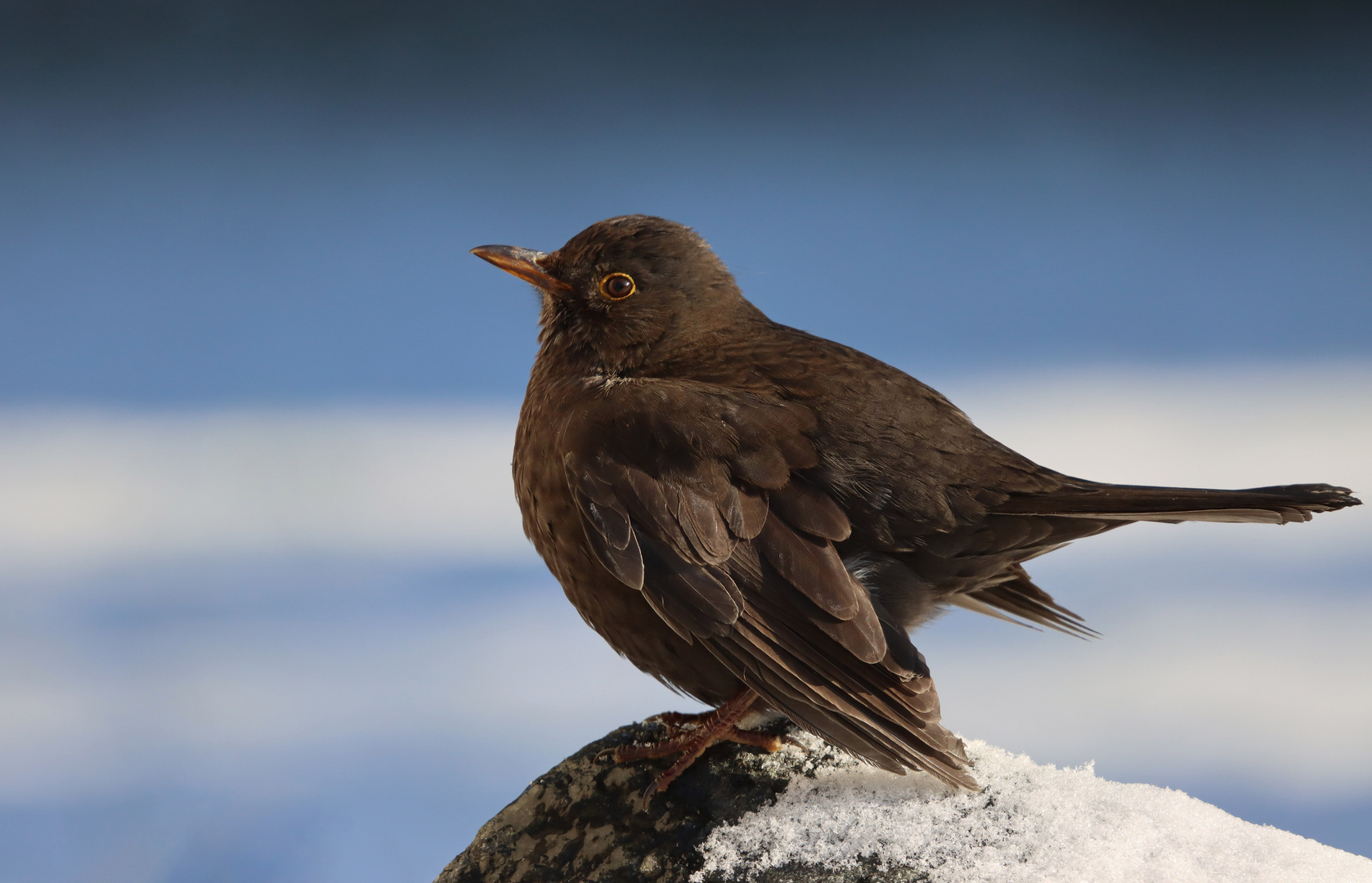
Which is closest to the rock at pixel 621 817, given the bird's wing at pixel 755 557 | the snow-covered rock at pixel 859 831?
the snow-covered rock at pixel 859 831

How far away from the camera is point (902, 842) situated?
110 inches

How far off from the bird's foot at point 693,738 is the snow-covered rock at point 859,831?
51 millimetres

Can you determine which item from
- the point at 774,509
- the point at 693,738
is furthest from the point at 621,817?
the point at 774,509

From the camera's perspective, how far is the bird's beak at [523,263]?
11.9ft

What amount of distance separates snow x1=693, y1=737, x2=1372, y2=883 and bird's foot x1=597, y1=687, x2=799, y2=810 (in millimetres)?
195

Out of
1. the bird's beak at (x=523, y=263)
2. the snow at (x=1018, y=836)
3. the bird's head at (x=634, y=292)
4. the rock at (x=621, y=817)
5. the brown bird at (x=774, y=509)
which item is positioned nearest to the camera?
the snow at (x=1018, y=836)

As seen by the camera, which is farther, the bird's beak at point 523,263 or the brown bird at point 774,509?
the bird's beak at point 523,263

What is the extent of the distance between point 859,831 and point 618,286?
181cm

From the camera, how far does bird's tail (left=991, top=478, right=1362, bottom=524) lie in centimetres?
268

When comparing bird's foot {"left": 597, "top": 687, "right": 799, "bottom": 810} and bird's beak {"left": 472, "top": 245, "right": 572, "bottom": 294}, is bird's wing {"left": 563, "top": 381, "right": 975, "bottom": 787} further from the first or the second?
bird's beak {"left": 472, "top": 245, "right": 572, "bottom": 294}

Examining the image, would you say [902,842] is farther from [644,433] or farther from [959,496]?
[644,433]

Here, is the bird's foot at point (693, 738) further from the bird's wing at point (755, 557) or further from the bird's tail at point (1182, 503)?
the bird's tail at point (1182, 503)

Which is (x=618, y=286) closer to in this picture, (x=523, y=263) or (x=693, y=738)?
(x=523, y=263)

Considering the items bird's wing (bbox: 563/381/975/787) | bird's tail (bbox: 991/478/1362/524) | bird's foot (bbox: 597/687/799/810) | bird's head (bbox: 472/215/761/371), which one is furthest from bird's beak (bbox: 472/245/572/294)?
bird's tail (bbox: 991/478/1362/524)
